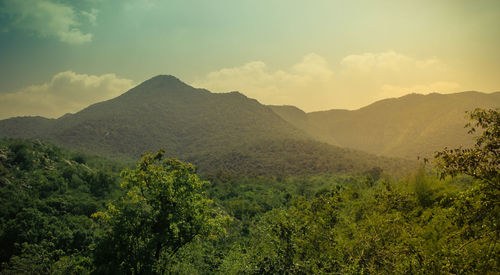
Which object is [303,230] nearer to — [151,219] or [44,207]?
[151,219]

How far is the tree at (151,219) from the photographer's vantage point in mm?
15047

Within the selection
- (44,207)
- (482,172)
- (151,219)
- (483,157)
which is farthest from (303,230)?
(44,207)

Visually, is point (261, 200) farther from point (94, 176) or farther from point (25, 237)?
point (25, 237)

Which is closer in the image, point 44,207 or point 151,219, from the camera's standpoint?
point 151,219

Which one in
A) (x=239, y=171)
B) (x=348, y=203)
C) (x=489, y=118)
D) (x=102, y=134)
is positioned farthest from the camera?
(x=102, y=134)

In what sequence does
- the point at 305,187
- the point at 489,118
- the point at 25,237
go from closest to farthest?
the point at 489,118 → the point at 25,237 → the point at 305,187

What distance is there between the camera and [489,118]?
8.99 m

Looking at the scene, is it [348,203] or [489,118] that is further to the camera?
[348,203]

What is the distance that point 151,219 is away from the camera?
1580 cm

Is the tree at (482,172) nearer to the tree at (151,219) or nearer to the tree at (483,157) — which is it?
the tree at (483,157)

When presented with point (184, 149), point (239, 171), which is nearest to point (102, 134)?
point (184, 149)

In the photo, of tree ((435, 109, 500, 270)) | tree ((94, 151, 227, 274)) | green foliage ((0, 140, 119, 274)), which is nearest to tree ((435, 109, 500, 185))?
tree ((435, 109, 500, 270))

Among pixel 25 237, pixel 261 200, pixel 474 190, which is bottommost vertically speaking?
pixel 261 200

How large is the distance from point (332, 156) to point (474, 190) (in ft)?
501
